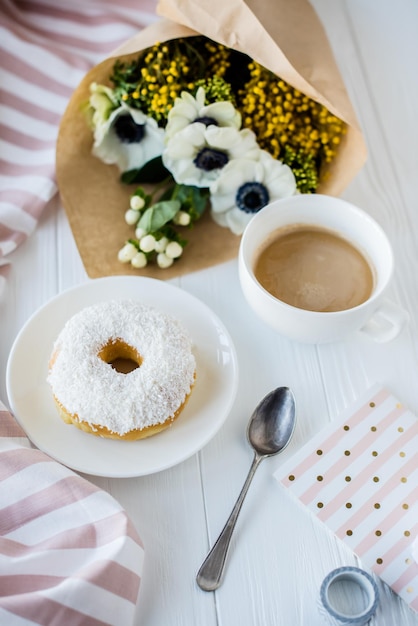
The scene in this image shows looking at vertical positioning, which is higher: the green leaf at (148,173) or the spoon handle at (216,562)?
the green leaf at (148,173)

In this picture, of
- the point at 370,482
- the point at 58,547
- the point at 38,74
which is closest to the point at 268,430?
the point at 370,482

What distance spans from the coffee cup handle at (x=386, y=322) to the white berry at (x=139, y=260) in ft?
1.12

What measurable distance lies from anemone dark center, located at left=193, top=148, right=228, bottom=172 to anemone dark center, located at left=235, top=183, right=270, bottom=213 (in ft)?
0.16

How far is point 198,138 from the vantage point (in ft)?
3.59

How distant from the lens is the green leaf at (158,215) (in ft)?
3.62

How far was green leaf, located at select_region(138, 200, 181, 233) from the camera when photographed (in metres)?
1.10

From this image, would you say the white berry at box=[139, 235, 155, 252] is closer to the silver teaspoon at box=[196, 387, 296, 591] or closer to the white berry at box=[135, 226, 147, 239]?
the white berry at box=[135, 226, 147, 239]

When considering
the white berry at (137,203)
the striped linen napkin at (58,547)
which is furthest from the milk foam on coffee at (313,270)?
the striped linen napkin at (58,547)

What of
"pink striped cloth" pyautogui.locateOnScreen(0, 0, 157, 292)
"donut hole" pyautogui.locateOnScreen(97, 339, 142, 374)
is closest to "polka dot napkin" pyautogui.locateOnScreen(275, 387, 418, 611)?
"donut hole" pyautogui.locateOnScreen(97, 339, 142, 374)

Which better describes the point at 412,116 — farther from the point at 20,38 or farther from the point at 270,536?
the point at 270,536

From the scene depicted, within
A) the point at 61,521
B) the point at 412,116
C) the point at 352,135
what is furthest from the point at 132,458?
the point at 412,116

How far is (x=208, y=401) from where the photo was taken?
3.09 ft

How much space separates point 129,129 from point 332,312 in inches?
18.6

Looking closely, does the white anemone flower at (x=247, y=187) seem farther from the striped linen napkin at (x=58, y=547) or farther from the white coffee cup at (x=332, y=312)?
the striped linen napkin at (x=58, y=547)
